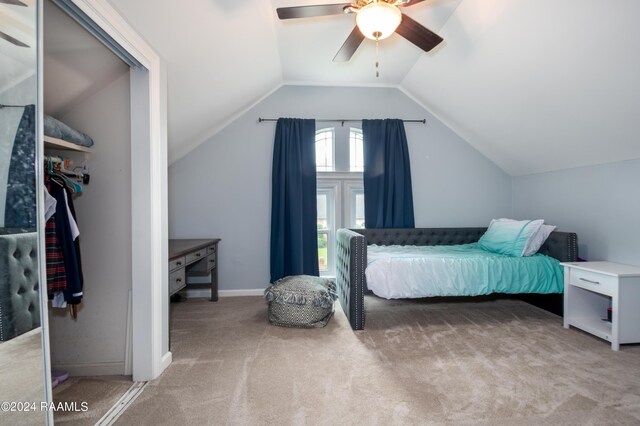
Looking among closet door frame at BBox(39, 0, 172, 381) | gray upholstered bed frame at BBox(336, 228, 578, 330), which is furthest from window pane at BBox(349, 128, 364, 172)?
closet door frame at BBox(39, 0, 172, 381)

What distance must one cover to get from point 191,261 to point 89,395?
111 cm

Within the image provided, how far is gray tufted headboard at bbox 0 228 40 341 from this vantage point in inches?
36.6

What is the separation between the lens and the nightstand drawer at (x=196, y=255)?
2459 millimetres

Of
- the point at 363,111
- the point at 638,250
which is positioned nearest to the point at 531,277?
the point at 638,250

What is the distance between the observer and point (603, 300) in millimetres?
2445

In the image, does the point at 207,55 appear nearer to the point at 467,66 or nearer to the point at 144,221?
the point at 144,221

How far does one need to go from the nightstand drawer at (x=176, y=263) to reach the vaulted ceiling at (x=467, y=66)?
1304mm

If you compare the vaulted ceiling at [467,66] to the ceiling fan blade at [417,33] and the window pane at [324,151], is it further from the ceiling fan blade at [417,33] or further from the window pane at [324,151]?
the window pane at [324,151]

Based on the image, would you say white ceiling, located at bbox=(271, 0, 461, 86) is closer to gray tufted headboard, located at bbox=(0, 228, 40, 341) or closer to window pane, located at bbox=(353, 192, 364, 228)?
window pane, located at bbox=(353, 192, 364, 228)

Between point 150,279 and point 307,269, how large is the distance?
1981 millimetres

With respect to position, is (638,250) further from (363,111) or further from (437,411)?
(363,111)

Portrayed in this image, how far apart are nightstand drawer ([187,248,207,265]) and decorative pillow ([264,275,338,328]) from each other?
0.75 meters

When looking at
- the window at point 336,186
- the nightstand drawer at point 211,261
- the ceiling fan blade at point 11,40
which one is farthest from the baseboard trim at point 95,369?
the window at point 336,186

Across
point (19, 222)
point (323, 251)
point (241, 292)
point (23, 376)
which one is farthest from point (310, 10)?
point (241, 292)
